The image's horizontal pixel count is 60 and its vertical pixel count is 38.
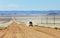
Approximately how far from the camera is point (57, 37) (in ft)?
67.6

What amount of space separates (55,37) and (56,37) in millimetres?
109

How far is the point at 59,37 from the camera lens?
20516 millimetres

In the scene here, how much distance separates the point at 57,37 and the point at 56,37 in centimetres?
11

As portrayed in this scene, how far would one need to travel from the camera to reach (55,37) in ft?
67.6

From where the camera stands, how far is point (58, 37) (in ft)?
67.5

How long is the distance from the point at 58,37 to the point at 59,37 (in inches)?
4.3

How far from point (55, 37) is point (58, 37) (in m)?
0.31

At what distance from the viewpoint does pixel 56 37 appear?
20609 millimetres

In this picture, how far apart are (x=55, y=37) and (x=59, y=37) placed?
42cm

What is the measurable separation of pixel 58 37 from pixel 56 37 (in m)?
0.21

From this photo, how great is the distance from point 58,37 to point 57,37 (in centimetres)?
11
